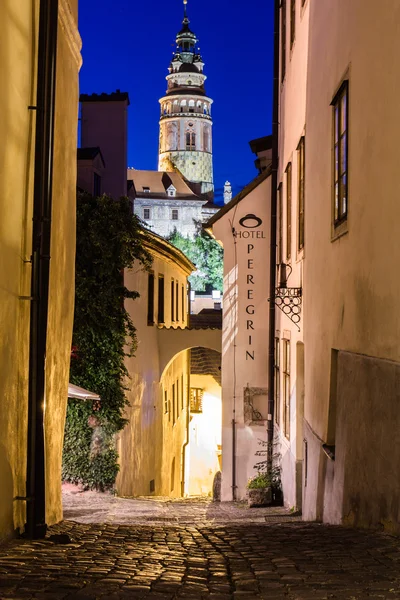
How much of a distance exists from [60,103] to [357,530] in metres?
5.44

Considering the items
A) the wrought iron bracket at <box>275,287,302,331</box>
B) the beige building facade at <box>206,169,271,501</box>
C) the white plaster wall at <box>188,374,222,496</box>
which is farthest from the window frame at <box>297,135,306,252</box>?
the white plaster wall at <box>188,374,222,496</box>

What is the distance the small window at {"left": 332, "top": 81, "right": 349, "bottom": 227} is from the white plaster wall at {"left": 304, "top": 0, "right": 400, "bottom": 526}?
22cm

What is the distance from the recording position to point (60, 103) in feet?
30.6

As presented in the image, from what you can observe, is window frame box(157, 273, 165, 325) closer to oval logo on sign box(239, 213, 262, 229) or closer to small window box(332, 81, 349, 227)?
oval logo on sign box(239, 213, 262, 229)

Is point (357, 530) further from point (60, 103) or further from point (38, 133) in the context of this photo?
point (60, 103)

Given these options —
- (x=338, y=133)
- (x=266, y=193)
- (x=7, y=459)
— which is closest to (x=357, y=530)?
(x=7, y=459)

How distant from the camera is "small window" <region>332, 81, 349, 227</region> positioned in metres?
8.85

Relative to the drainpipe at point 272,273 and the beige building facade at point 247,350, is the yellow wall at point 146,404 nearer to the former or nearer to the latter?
the beige building facade at point 247,350

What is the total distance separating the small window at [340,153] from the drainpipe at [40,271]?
3.01m

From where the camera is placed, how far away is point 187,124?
133875 mm

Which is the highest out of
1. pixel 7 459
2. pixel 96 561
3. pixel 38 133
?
pixel 38 133

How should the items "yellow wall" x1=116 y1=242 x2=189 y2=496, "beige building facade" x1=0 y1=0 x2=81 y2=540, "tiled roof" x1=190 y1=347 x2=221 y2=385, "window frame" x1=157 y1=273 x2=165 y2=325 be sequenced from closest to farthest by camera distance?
"beige building facade" x1=0 y1=0 x2=81 y2=540 → "yellow wall" x1=116 y1=242 x2=189 y2=496 → "window frame" x1=157 y1=273 x2=165 y2=325 → "tiled roof" x1=190 y1=347 x2=221 y2=385

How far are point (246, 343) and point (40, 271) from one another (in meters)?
11.5

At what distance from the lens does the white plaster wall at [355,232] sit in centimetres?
664
